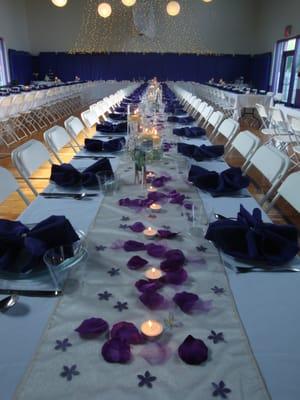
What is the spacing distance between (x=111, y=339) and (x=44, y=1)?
2040cm

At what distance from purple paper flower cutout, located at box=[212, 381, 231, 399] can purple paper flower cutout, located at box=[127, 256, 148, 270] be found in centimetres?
55

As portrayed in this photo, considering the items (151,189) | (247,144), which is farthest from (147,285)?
(247,144)

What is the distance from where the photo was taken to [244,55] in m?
18.9

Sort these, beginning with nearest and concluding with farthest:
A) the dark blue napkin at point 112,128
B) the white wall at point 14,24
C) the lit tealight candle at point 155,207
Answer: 1. the lit tealight candle at point 155,207
2. the dark blue napkin at point 112,128
3. the white wall at point 14,24

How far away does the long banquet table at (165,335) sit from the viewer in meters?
0.89

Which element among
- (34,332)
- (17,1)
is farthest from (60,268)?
(17,1)

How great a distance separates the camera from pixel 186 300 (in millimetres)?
1180

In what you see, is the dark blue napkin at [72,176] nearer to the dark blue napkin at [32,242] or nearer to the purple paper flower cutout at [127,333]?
the dark blue napkin at [32,242]

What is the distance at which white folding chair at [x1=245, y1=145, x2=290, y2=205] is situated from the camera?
97.7 inches

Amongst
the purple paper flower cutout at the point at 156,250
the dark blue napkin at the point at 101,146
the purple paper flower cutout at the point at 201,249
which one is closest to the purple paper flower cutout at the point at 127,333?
the purple paper flower cutout at the point at 156,250

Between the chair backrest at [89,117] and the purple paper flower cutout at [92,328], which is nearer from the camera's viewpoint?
the purple paper flower cutout at [92,328]

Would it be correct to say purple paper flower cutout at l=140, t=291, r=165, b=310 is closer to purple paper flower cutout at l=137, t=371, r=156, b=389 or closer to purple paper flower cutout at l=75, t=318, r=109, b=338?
purple paper flower cutout at l=75, t=318, r=109, b=338

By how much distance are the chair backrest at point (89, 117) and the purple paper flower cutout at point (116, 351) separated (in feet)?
13.6

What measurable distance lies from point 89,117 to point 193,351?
4.52 meters
